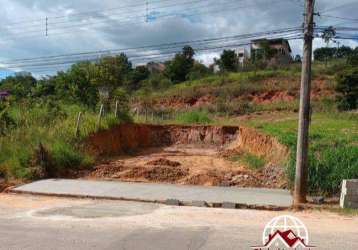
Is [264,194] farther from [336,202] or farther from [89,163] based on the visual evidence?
[89,163]

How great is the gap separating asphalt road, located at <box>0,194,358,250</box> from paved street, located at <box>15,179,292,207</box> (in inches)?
31.8

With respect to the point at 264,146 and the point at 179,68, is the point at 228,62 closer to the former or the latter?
the point at 179,68

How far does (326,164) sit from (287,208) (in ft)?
7.82

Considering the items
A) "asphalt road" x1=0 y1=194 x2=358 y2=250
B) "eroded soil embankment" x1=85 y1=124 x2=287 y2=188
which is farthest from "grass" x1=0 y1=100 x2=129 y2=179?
"asphalt road" x1=0 y1=194 x2=358 y2=250

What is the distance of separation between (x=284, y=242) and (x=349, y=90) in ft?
135

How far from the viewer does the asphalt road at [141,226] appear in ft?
24.5

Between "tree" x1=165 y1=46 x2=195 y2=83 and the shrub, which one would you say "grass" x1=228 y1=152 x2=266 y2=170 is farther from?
"tree" x1=165 y1=46 x2=195 y2=83

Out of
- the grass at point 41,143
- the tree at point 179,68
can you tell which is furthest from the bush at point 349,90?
the tree at point 179,68

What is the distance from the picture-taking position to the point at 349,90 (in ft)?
150

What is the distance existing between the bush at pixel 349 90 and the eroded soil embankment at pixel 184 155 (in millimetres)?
16545

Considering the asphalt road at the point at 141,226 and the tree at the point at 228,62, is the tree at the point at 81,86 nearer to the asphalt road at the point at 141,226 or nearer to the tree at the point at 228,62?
the asphalt road at the point at 141,226

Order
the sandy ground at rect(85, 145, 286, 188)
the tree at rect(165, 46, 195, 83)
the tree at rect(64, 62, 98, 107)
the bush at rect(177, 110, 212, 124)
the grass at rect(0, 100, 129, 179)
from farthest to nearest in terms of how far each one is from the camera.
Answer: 1. the tree at rect(165, 46, 195, 83)
2. the bush at rect(177, 110, 212, 124)
3. the tree at rect(64, 62, 98, 107)
4. the grass at rect(0, 100, 129, 179)
5. the sandy ground at rect(85, 145, 286, 188)

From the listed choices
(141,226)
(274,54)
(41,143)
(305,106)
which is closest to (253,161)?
(305,106)

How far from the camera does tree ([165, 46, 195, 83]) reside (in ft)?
264
